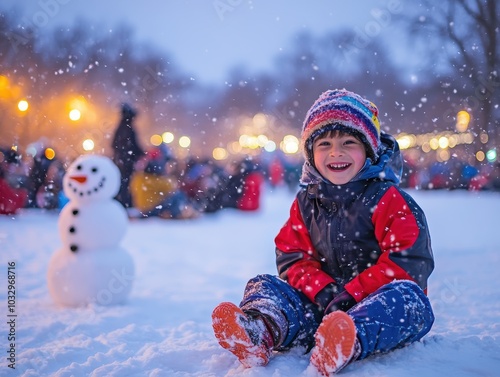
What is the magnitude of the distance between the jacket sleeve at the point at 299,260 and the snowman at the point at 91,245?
1.68m

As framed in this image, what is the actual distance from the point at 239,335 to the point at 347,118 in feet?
3.87

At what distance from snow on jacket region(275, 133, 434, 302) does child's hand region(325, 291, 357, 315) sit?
1.2 inches

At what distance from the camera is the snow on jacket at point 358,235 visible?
6.76ft

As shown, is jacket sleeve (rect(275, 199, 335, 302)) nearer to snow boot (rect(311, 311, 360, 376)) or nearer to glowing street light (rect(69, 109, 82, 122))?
snow boot (rect(311, 311, 360, 376))

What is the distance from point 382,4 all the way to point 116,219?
3561 mm

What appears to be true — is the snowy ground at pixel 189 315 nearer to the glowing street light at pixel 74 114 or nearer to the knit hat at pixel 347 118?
the knit hat at pixel 347 118

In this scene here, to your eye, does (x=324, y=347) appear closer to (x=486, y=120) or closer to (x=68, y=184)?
(x=68, y=184)

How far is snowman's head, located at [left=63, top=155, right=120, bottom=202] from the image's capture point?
3.76 m

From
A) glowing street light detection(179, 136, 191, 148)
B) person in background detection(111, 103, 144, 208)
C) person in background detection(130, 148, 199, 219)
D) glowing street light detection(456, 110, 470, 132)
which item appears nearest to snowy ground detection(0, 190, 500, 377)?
glowing street light detection(456, 110, 470, 132)

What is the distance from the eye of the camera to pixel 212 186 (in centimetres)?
1166

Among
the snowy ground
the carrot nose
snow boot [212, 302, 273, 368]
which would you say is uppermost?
the carrot nose

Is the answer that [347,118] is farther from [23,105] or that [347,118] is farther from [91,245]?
[23,105]

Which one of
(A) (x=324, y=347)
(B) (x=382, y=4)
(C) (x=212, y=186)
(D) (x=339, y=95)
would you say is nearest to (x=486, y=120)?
(B) (x=382, y=4)

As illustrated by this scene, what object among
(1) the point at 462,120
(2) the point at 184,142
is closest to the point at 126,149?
(1) the point at 462,120
